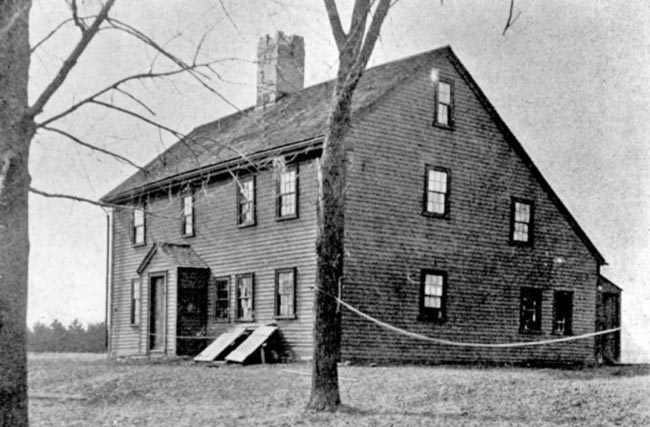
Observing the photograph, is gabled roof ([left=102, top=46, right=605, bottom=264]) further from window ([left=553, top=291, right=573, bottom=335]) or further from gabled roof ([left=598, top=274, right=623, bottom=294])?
window ([left=553, top=291, right=573, bottom=335])

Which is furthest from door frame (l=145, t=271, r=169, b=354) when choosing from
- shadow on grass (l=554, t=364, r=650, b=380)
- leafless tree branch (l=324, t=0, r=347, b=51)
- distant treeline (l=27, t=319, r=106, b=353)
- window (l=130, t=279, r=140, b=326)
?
distant treeline (l=27, t=319, r=106, b=353)

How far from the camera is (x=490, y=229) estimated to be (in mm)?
26891

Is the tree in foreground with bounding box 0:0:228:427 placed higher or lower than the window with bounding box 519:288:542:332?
higher

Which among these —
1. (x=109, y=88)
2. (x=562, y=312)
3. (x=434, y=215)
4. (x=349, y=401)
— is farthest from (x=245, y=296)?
(x=109, y=88)

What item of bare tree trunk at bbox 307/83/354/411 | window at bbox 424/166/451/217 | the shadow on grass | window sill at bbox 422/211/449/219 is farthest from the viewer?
window at bbox 424/166/451/217

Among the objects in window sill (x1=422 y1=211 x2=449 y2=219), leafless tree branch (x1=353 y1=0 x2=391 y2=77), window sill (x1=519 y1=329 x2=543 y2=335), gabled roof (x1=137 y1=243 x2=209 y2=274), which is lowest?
window sill (x1=519 y1=329 x2=543 y2=335)

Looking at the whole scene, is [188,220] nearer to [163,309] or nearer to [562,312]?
[163,309]

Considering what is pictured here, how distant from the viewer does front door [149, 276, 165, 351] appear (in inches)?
1134

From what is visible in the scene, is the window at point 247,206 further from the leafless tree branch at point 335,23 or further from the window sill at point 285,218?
the leafless tree branch at point 335,23

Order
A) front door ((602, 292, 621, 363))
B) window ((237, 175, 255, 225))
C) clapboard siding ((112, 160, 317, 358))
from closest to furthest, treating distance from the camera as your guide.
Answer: clapboard siding ((112, 160, 317, 358)), window ((237, 175, 255, 225)), front door ((602, 292, 621, 363))

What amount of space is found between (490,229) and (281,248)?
662cm

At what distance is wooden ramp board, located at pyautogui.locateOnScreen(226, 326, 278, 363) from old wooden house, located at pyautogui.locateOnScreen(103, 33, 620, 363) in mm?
504

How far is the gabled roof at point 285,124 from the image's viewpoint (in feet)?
80.7

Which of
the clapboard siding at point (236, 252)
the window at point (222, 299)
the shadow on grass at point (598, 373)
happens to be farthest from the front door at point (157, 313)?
the shadow on grass at point (598, 373)
